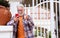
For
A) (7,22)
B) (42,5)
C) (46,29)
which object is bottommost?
(46,29)

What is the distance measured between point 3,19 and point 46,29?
1.53m

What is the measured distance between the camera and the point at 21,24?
3.42 metres

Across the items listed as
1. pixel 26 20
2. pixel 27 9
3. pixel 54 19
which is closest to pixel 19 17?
pixel 26 20

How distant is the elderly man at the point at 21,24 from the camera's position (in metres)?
3.38

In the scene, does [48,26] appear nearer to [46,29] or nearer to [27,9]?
[46,29]

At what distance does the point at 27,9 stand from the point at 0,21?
126cm

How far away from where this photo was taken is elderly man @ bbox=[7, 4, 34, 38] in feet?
11.1

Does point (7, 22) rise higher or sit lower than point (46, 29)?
higher

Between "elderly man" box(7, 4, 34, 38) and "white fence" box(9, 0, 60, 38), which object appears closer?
"elderly man" box(7, 4, 34, 38)

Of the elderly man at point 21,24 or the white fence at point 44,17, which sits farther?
the white fence at point 44,17

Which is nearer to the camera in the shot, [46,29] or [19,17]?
[19,17]

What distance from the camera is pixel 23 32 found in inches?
134

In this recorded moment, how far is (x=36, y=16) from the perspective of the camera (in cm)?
460

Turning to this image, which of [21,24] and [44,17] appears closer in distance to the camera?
[21,24]
